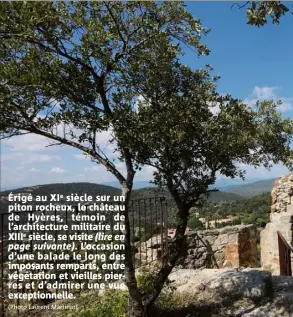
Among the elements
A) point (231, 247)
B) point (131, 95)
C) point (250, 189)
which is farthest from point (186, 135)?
point (250, 189)

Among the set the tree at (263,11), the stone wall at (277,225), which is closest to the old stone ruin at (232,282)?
the stone wall at (277,225)

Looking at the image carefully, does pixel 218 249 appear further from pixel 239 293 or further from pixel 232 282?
pixel 239 293

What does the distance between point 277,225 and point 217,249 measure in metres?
1.58

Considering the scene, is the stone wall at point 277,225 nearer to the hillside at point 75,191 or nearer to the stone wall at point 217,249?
the stone wall at point 217,249

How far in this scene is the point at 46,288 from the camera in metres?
5.58

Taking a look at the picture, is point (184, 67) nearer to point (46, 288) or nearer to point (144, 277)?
point (144, 277)

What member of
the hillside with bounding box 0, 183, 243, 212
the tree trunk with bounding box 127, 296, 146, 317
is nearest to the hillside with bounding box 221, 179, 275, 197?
the hillside with bounding box 0, 183, 243, 212

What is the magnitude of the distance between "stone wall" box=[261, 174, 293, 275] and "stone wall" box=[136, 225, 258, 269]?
1.41 feet

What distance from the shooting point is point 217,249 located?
9383mm

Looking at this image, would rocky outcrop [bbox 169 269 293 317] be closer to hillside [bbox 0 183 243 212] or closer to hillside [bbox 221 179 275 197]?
hillside [bbox 0 183 243 212]

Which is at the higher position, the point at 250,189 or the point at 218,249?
the point at 250,189

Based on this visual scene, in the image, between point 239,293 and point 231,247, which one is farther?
point 231,247

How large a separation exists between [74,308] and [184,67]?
3.44 m

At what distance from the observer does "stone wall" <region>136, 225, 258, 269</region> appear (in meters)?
9.15
